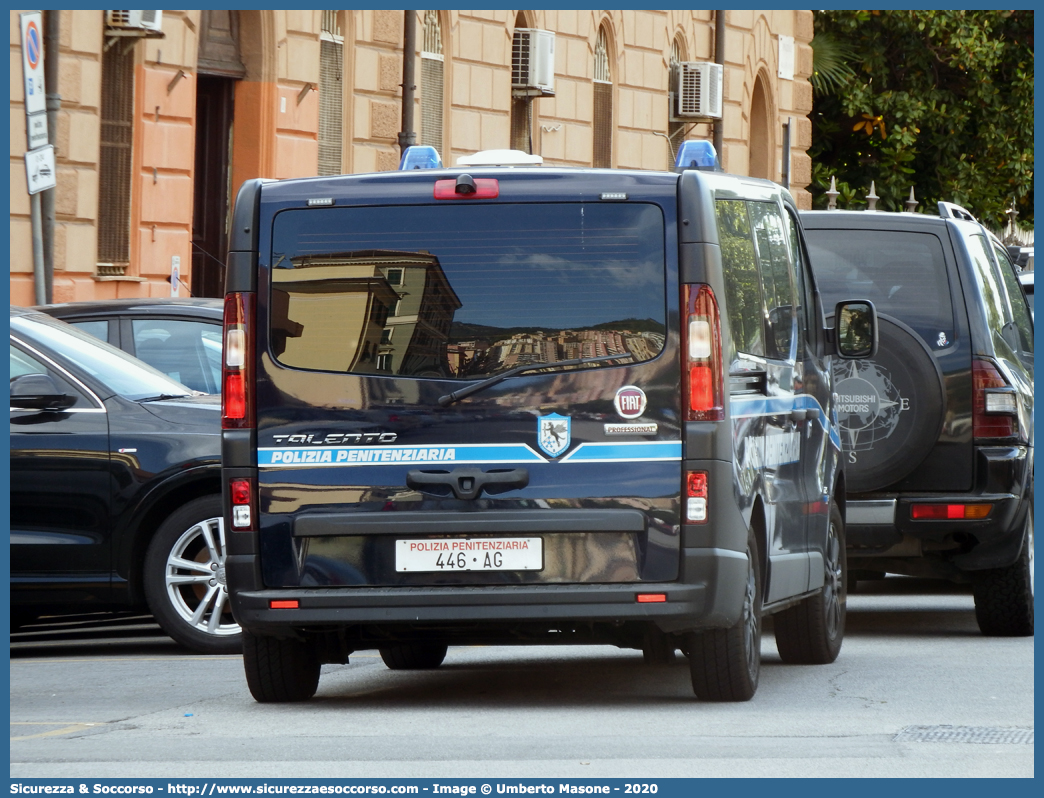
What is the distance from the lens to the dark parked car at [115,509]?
33.5 ft

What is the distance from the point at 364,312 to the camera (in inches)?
318

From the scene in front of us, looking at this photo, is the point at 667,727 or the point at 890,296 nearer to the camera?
the point at 667,727

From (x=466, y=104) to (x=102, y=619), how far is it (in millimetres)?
14748

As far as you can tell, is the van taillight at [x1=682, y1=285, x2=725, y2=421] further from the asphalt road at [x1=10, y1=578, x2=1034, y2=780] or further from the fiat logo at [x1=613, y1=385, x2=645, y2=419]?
the asphalt road at [x1=10, y1=578, x2=1034, y2=780]

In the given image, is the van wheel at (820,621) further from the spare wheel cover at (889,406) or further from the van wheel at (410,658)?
the van wheel at (410,658)

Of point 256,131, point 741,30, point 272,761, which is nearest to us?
point 272,761

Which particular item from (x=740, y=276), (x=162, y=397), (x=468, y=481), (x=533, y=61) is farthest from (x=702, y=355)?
(x=533, y=61)

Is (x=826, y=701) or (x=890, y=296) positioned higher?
(x=890, y=296)

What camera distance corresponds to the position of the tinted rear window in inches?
421

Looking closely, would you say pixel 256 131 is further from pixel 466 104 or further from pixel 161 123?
pixel 466 104

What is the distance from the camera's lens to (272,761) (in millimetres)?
6906

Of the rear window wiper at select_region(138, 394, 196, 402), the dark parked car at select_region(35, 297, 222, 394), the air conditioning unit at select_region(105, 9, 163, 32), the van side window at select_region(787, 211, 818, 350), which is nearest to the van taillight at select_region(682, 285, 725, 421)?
the van side window at select_region(787, 211, 818, 350)

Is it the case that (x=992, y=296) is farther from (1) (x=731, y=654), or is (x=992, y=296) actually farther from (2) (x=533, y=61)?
(2) (x=533, y=61)

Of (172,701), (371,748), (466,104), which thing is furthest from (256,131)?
(371,748)
